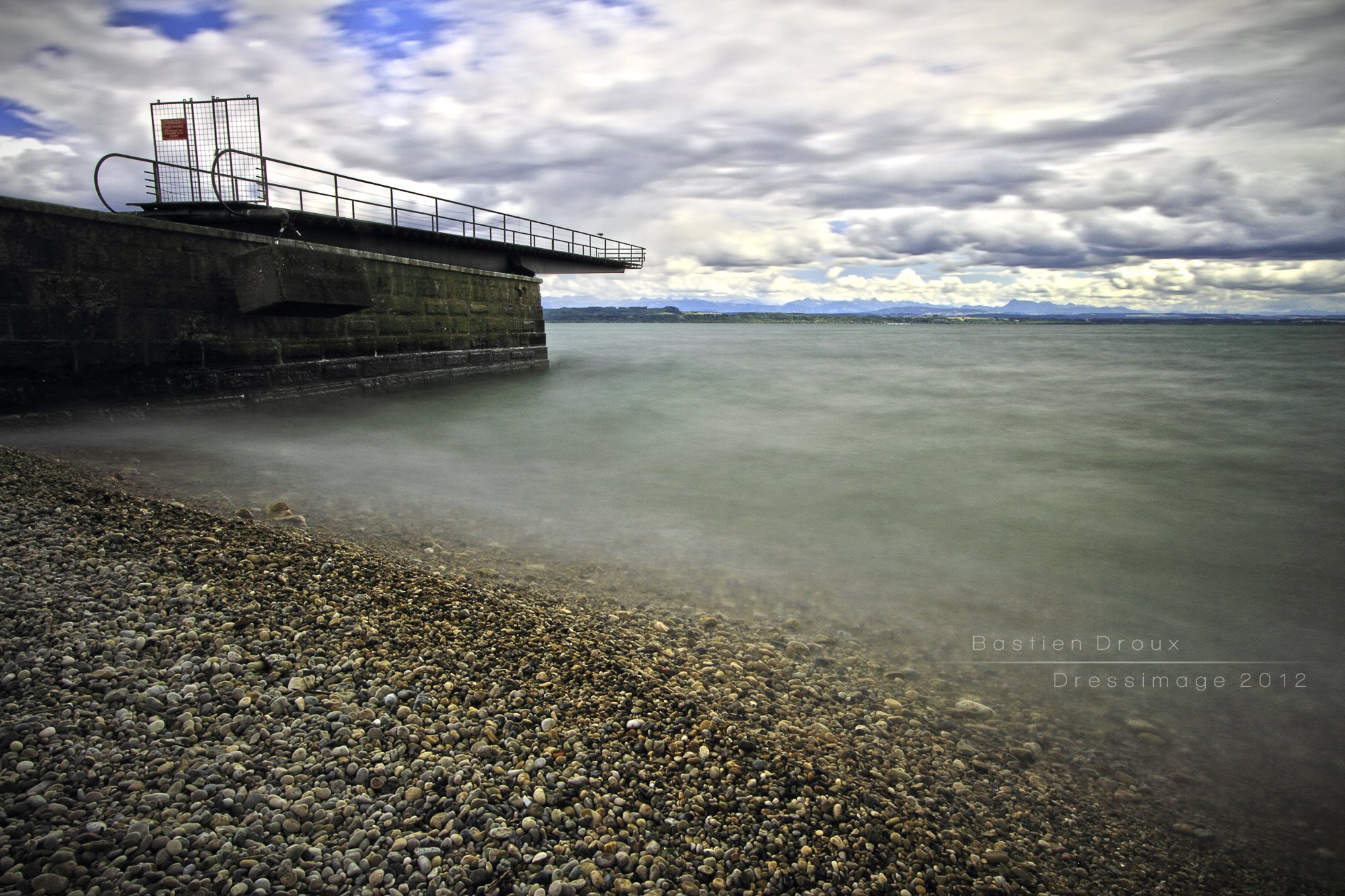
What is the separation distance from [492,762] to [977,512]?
6822mm

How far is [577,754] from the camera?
106 inches

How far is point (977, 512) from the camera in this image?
7.90 meters

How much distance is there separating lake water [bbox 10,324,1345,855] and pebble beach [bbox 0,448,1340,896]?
0.87 m

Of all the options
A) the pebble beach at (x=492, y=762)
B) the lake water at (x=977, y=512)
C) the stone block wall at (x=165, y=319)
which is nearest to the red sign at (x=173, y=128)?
the stone block wall at (x=165, y=319)

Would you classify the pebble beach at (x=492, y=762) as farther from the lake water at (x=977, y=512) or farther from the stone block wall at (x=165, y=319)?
the stone block wall at (x=165, y=319)

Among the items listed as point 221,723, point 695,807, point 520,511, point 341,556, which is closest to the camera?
point 695,807

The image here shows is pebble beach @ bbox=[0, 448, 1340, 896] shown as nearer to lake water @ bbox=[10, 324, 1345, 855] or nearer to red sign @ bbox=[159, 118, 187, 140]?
lake water @ bbox=[10, 324, 1345, 855]

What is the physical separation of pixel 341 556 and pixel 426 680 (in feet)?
6.41

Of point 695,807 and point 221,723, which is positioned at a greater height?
point 221,723

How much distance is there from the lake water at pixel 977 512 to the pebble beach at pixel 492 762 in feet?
2.85

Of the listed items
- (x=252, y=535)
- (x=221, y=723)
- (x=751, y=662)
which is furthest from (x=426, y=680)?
(x=252, y=535)

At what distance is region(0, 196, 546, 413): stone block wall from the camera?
909 centimetres

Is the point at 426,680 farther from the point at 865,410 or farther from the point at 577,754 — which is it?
the point at 865,410

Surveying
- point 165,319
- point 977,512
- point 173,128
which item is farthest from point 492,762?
point 173,128
